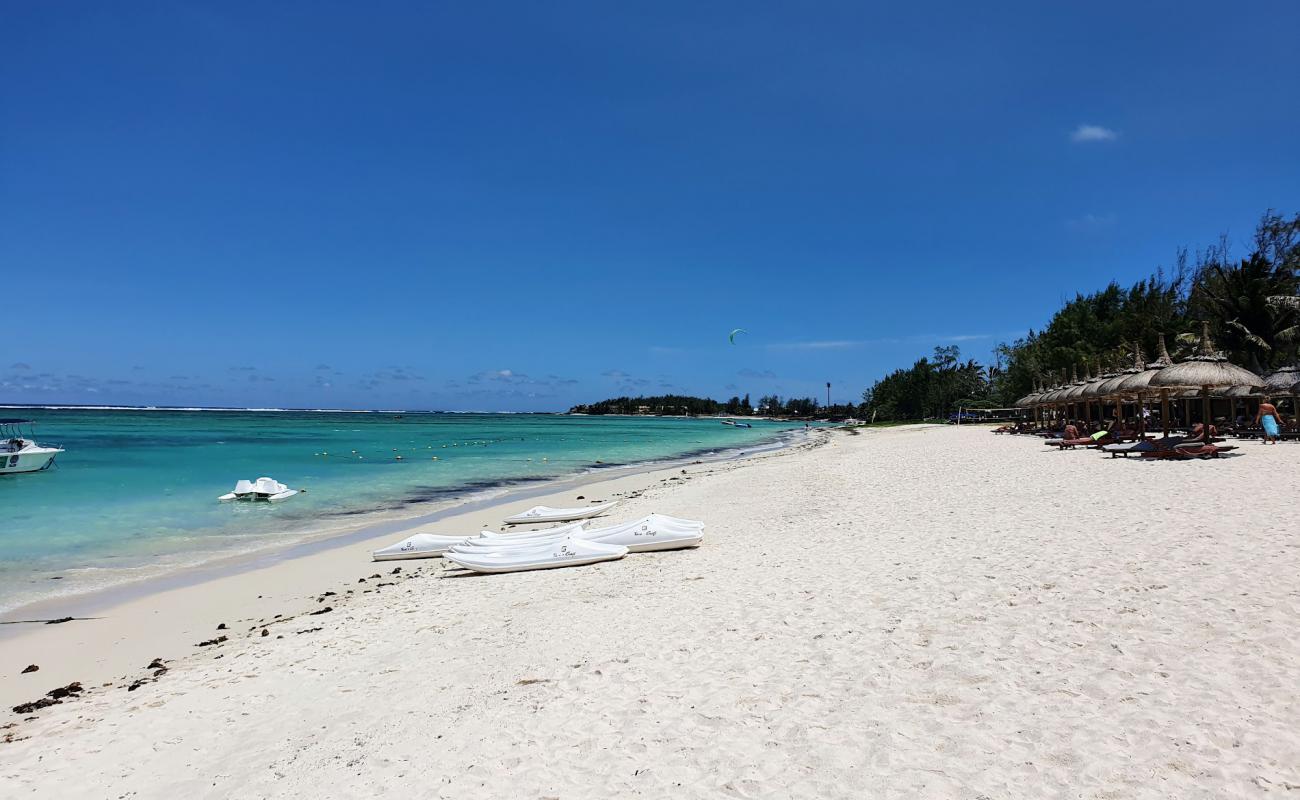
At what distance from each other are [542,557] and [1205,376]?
1824 centimetres

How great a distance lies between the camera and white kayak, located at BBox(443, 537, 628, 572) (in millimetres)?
8875

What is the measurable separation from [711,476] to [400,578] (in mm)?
13836

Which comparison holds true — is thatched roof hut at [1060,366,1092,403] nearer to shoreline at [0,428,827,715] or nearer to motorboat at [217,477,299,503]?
shoreline at [0,428,827,715]

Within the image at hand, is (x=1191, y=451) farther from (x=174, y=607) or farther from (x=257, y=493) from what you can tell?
(x=257, y=493)

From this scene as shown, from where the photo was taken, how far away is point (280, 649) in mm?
6223

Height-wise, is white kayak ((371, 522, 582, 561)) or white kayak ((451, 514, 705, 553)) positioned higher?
white kayak ((451, 514, 705, 553))

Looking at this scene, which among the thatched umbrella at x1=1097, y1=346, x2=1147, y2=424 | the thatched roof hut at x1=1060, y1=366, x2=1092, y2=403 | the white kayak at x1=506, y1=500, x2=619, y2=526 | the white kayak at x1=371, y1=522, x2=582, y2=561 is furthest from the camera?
the thatched roof hut at x1=1060, y1=366, x2=1092, y2=403

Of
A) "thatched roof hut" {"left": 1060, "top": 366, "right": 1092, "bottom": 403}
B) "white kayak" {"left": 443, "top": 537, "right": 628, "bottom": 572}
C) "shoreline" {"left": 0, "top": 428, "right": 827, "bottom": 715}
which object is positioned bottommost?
"shoreline" {"left": 0, "top": 428, "right": 827, "bottom": 715}

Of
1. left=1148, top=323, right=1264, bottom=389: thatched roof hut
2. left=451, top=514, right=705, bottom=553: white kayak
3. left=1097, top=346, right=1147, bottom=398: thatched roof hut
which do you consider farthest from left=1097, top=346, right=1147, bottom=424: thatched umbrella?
left=451, top=514, right=705, bottom=553: white kayak

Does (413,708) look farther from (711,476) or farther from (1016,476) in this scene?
(711,476)

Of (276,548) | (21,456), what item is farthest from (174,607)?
(21,456)

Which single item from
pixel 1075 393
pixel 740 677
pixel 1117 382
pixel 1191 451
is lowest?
pixel 740 677

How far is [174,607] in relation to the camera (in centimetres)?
823

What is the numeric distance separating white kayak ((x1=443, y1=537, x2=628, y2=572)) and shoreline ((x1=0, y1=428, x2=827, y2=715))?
4.34 ft
